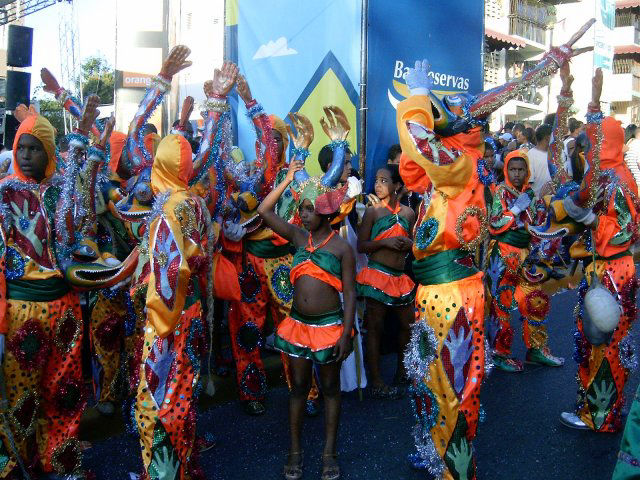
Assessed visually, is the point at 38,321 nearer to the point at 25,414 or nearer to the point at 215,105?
the point at 25,414

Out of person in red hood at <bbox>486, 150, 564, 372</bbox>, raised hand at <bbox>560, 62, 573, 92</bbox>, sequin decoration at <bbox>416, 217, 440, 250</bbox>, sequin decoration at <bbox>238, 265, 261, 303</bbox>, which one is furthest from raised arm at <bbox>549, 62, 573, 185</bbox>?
sequin decoration at <bbox>238, 265, 261, 303</bbox>

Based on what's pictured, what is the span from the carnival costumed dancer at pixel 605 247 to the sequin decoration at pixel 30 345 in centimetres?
328

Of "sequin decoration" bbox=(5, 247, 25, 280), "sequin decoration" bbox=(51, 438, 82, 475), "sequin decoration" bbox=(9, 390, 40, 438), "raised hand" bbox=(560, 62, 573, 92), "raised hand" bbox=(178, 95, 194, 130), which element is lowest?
"sequin decoration" bbox=(51, 438, 82, 475)

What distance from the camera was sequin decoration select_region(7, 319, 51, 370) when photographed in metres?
3.27

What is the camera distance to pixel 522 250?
232 inches

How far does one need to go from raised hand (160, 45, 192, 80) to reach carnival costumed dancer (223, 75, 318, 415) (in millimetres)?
638

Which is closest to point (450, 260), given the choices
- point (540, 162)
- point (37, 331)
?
point (37, 331)

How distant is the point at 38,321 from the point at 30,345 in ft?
0.43

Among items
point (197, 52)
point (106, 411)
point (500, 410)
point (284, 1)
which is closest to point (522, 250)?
point (500, 410)

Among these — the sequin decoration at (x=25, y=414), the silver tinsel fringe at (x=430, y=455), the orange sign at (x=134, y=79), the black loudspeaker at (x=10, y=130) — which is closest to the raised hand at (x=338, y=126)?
the silver tinsel fringe at (x=430, y=455)

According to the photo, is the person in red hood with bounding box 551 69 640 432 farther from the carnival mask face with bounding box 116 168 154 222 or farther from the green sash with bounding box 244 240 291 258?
the carnival mask face with bounding box 116 168 154 222

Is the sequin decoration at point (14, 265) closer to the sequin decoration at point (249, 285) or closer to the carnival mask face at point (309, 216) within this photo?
the carnival mask face at point (309, 216)

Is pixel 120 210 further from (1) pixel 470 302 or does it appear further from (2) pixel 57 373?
(1) pixel 470 302

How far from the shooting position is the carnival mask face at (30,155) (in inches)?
134
